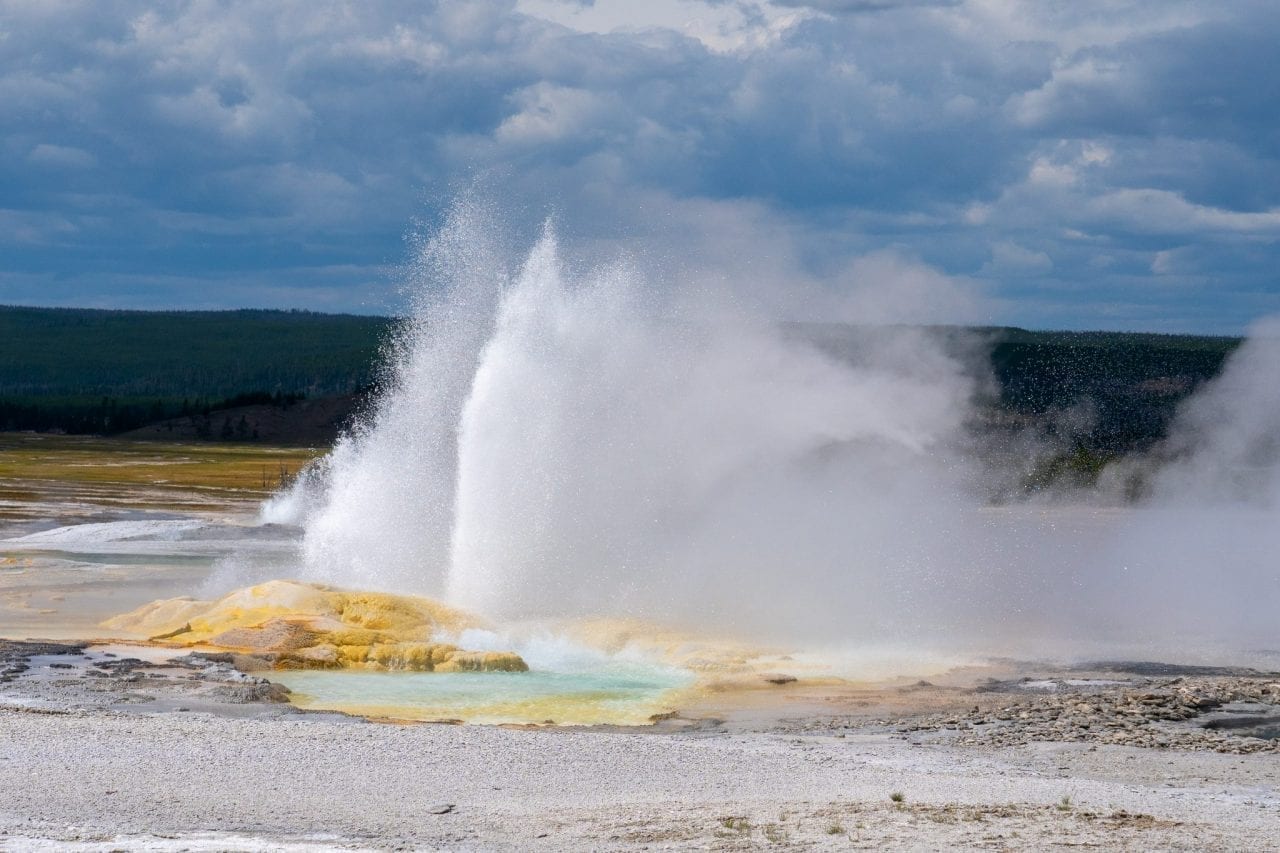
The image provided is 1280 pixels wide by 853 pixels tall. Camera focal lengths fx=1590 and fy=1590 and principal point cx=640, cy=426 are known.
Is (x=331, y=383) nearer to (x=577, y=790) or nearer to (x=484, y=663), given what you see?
(x=484, y=663)

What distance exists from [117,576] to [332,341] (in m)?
173

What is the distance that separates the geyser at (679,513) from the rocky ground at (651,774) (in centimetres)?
539

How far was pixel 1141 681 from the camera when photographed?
1897 centimetres

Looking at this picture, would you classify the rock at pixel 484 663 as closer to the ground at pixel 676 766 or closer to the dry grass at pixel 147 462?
the ground at pixel 676 766

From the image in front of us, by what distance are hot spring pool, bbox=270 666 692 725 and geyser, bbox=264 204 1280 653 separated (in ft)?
11.7

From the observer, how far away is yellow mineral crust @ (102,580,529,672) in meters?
20.0

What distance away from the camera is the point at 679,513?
28969 mm

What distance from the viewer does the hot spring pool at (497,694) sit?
56.8ft

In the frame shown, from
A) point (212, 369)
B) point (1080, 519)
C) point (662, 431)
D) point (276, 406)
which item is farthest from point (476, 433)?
point (212, 369)

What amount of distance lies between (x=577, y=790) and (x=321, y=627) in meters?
9.22

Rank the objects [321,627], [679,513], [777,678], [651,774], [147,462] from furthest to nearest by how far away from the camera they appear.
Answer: [147,462], [679,513], [321,627], [777,678], [651,774]

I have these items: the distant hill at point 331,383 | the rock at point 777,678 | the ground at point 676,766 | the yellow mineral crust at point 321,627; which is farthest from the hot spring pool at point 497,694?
the distant hill at point 331,383

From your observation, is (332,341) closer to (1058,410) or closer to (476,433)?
(1058,410)

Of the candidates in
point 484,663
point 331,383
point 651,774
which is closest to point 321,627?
point 484,663
